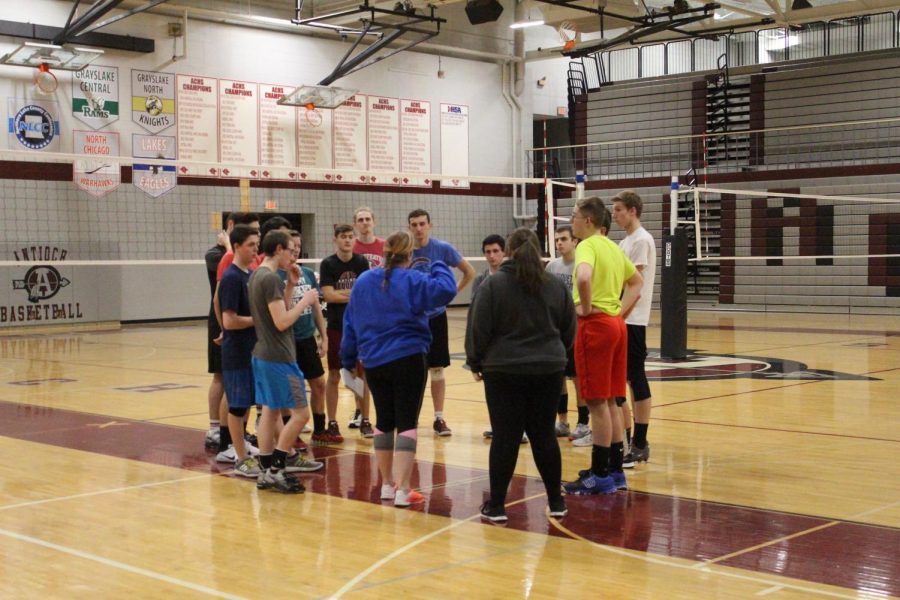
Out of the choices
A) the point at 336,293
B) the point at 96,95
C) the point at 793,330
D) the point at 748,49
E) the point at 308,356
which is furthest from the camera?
the point at 748,49

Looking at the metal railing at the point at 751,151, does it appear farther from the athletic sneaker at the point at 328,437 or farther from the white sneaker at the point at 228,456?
the white sneaker at the point at 228,456

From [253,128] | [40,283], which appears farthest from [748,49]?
[40,283]

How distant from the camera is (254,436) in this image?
23.6ft

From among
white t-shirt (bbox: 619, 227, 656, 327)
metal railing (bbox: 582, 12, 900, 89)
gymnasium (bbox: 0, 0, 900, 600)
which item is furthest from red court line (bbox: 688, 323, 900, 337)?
white t-shirt (bbox: 619, 227, 656, 327)

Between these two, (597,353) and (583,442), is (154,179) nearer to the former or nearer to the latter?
(583,442)

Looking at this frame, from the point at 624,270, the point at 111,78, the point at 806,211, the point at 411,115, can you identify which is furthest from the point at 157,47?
the point at 624,270

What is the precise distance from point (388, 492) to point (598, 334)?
1408 millimetres

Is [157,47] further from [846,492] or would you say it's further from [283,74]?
[846,492]

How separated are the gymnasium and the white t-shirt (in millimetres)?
916

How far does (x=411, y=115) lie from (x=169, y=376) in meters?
13.1

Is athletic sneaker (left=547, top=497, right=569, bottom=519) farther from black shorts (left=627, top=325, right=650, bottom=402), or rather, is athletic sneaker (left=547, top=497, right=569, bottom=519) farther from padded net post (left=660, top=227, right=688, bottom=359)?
padded net post (left=660, top=227, right=688, bottom=359)

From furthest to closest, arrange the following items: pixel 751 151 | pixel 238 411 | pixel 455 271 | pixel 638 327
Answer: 1. pixel 751 151
2. pixel 455 271
3. pixel 638 327
4. pixel 238 411

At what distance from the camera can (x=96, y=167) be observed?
19.0 m

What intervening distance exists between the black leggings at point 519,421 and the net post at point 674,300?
720 cm
